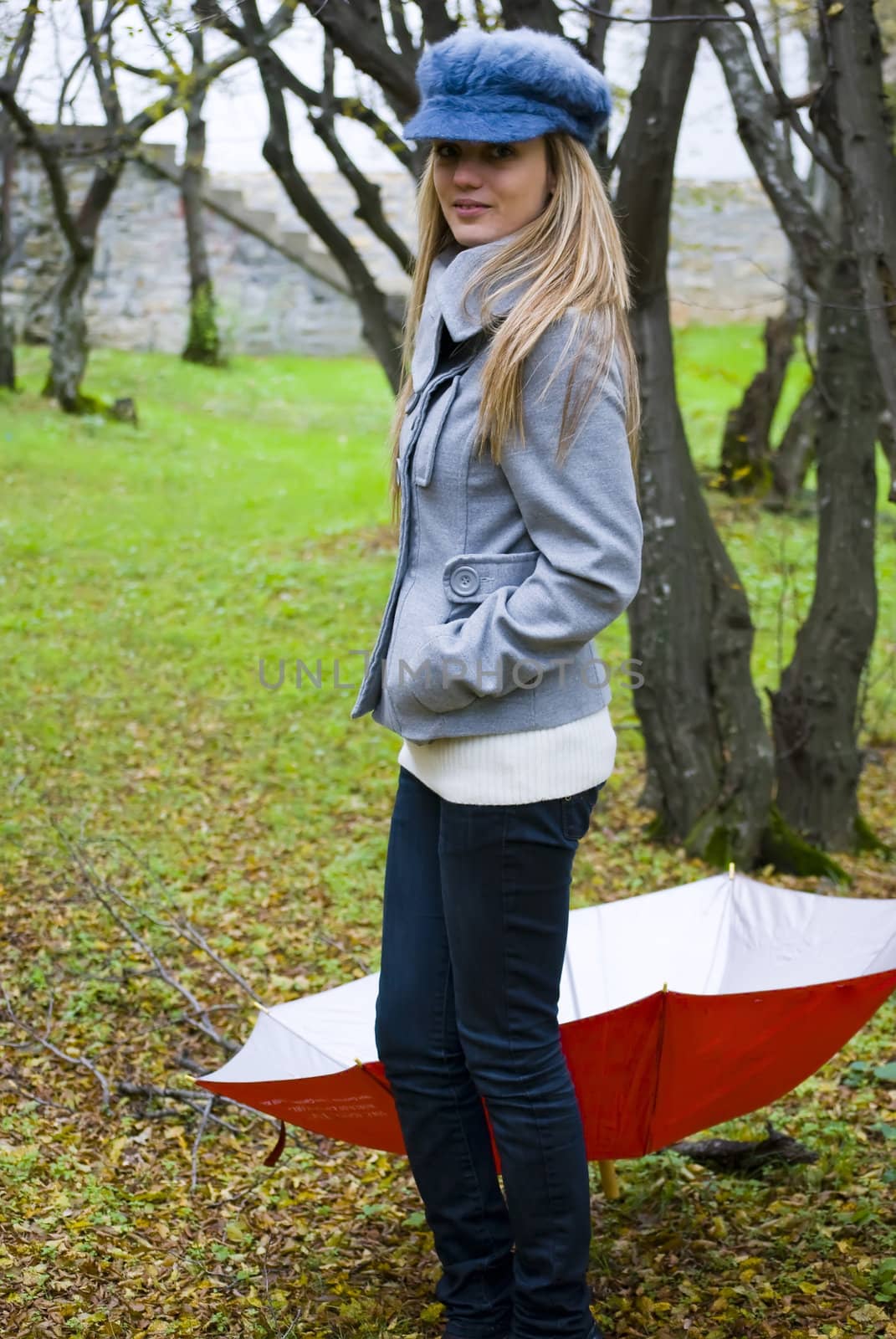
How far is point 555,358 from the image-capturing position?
A: 1.88 metres

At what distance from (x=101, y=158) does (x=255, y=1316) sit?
1138 cm

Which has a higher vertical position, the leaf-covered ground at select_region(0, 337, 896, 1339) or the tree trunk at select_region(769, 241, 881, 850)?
the tree trunk at select_region(769, 241, 881, 850)

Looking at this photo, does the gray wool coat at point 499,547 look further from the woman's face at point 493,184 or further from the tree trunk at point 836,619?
the tree trunk at point 836,619

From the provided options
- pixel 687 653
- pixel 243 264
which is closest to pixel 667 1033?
pixel 687 653

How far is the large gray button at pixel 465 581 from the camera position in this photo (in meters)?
1.94

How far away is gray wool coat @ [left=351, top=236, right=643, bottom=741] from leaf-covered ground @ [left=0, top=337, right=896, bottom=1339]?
99 cm

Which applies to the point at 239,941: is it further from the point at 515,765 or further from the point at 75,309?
the point at 75,309

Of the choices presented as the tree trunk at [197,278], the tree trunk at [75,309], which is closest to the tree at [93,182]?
the tree trunk at [75,309]

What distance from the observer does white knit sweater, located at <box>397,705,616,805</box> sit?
6.36 feet

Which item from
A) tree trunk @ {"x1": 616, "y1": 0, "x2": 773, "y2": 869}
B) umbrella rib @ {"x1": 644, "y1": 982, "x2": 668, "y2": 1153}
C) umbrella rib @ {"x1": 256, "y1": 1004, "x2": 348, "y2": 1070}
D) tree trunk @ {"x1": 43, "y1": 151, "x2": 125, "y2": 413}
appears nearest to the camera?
umbrella rib @ {"x1": 644, "y1": 982, "x2": 668, "y2": 1153}

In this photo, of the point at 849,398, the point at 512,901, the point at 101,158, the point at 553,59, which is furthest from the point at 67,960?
the point at 101,158

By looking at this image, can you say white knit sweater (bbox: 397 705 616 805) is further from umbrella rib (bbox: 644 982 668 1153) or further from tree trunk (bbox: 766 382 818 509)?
tree trunk (bbox: 766 382 818 509)

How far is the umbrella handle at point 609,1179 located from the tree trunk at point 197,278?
45.0ft

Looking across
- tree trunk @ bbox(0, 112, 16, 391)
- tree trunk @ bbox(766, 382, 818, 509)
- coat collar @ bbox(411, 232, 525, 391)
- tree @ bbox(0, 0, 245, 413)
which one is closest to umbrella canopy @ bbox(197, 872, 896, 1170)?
coat collar @ bbox(411, 232, 525, 391)
